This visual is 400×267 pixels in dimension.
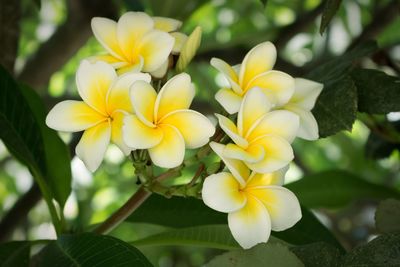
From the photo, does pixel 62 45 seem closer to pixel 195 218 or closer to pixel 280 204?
pixel 195 218

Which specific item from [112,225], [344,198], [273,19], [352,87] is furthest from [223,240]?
[273,19]

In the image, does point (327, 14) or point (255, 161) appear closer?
point (255, 161)

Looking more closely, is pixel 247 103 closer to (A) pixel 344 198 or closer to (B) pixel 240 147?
(B) pixel 240 147

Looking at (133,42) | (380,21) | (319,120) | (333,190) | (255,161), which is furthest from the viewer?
(380,21)

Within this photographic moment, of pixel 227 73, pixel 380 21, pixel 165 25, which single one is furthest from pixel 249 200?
pixel 380 21

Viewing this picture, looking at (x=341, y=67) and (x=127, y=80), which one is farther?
(x=341, y=67)

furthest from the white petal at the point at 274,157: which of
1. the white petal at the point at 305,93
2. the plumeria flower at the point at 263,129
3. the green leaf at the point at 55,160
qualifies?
the green leaf at the point at 55,160
